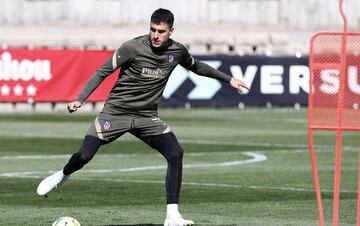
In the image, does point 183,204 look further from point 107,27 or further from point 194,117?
point 107,27

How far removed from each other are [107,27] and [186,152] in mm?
25112

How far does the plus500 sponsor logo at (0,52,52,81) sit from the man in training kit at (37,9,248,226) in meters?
22.6

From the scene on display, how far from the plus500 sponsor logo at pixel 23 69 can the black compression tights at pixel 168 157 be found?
896 inches

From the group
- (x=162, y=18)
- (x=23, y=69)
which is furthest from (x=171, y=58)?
(x=23, y=69)

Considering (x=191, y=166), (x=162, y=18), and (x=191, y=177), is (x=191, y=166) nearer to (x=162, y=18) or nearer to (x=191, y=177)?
(x=191, y=177)

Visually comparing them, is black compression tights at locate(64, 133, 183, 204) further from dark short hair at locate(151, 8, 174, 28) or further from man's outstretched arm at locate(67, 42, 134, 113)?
dark short hair at locate(151, 8, 174, 28)

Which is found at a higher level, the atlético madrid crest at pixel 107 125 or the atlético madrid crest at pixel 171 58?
the atlético madrid crest at pixel 171 58

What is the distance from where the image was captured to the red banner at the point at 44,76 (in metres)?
36.3

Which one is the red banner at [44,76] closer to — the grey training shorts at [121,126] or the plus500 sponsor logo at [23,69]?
the plus500 sponsor logo at [23,69]

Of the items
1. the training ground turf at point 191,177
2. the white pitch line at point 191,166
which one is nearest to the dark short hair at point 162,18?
the training ground turf at point 191,177

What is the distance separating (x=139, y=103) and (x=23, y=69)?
23186 millimetres

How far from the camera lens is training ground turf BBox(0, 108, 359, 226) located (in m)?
14.6

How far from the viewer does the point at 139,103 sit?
44.3ft

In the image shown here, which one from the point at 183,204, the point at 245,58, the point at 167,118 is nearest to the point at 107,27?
the point at 245,58
